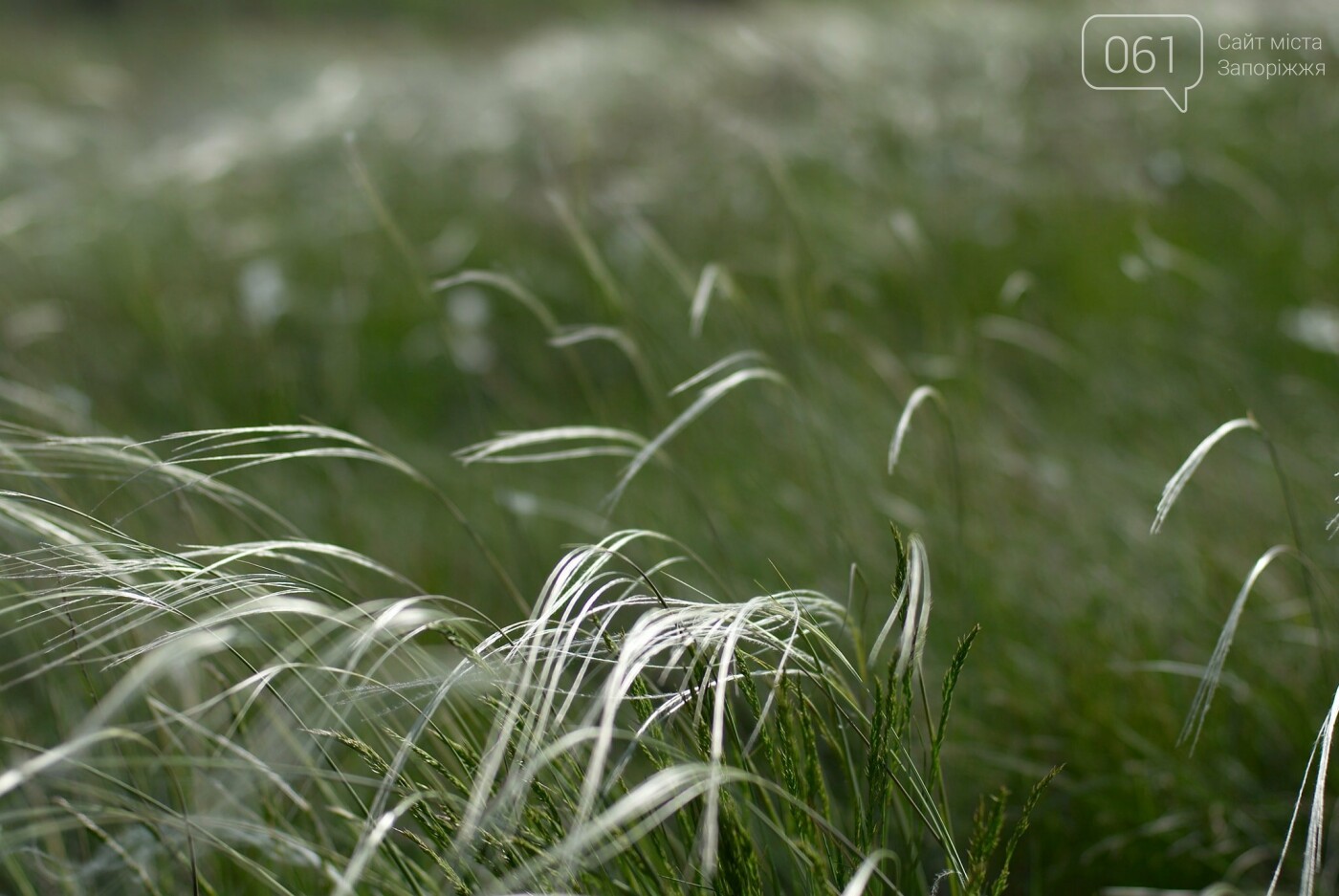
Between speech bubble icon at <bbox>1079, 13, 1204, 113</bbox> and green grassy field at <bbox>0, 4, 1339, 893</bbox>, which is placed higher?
speech bubble icon at <bbox>1079, 13, 1204, 113</bbox>

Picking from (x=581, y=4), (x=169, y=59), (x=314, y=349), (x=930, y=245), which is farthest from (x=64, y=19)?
(x=930, y=245)

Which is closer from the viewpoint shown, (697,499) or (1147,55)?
(697,499)

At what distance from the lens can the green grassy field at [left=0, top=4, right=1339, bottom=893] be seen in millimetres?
794

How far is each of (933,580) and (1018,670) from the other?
0.22 m

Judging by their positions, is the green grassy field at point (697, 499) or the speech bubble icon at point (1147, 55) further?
the speech bubble icon at point (1147, 55)

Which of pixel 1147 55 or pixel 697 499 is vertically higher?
pixel 1147 55

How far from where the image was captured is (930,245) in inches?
110

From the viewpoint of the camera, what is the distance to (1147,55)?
445cm

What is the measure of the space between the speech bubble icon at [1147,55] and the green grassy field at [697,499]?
0.14m

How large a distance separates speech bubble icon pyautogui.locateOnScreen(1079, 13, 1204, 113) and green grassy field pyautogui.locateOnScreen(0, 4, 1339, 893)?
0.14 m

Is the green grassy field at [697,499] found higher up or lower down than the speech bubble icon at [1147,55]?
lower down

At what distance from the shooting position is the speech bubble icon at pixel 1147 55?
425cm

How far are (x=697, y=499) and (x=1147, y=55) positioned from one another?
13.7 feet

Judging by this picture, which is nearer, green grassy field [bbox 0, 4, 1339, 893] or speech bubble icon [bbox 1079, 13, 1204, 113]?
green grassy field [bbox 0, 4, 1339, 893]
